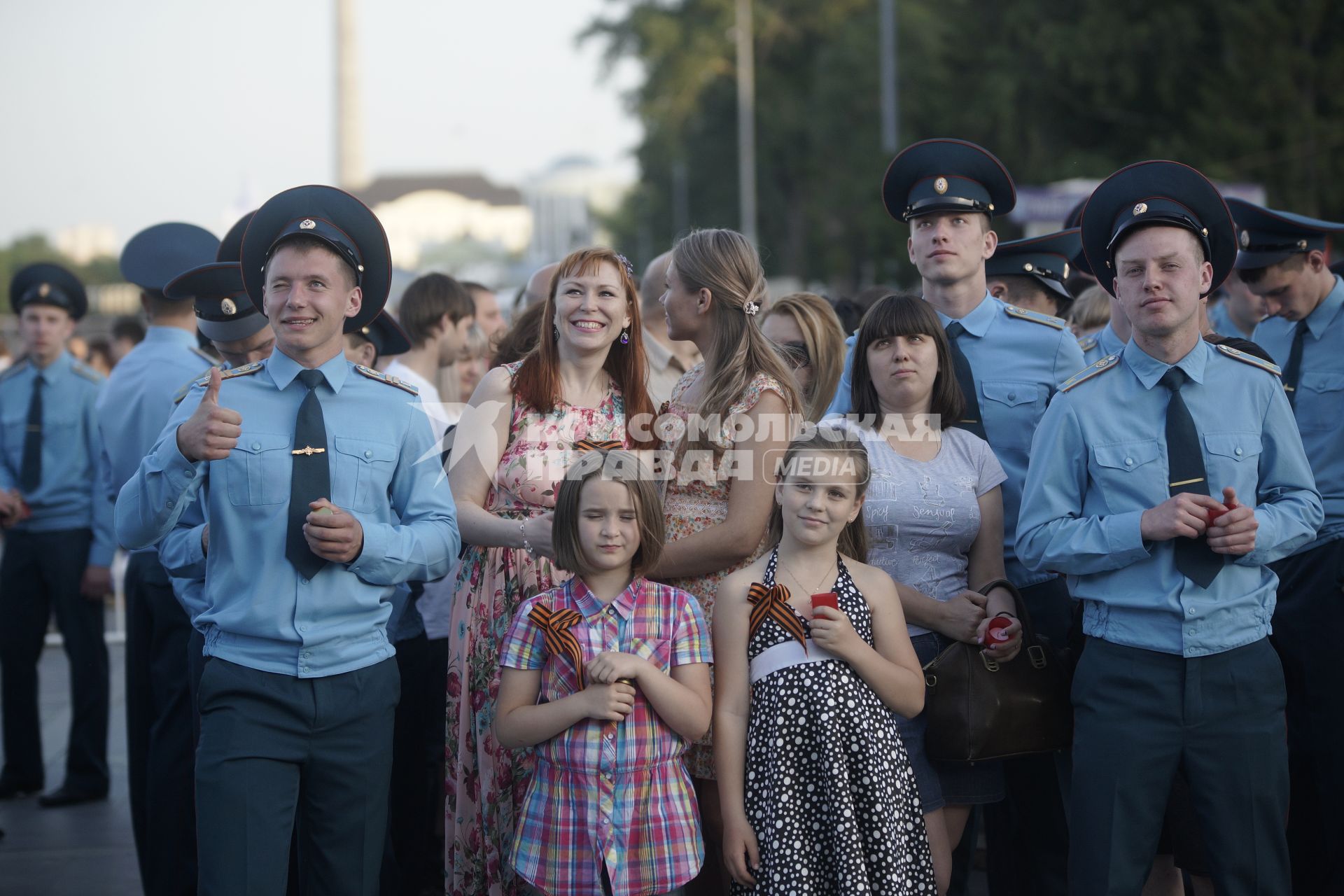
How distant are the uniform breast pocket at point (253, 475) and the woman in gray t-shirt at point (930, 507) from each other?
176cm

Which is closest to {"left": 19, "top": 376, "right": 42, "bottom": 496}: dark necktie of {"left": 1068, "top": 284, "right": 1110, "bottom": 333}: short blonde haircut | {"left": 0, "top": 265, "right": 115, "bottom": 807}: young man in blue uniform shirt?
{"left": 0, "top": 265, "right": 115, "bottom": 807}: young man in blue uniform shirt

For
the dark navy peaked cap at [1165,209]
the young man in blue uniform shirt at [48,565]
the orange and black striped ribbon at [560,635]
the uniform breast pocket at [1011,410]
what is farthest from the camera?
the young man in blue uniform shirt at [48,565]

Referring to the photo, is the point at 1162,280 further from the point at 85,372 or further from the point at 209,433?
the point at 85,372

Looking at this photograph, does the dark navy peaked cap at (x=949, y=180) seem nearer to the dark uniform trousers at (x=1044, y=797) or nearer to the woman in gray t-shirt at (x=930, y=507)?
the woman in gray t-shirt at (x=930, y=507)

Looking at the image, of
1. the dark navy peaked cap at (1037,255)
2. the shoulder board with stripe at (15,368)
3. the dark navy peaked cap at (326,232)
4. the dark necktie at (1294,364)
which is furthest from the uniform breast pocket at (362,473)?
the shoulder board with stripe at (15,368)

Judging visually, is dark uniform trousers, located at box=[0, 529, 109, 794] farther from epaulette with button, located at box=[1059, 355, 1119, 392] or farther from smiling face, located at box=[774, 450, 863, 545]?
epaulette with button, located at box=[1059, 355, 1119, 392]

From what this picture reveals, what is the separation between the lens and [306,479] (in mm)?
3424

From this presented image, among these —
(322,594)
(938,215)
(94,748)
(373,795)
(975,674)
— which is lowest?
(94,748)

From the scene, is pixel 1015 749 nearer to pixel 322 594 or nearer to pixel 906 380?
pixel 906 380

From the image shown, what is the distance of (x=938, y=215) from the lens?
14.9 feet

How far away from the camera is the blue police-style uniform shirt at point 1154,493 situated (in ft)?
11.4

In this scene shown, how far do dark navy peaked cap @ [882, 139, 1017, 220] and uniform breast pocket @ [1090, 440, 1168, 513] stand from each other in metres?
1.26

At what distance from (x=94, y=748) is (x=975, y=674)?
4.94m

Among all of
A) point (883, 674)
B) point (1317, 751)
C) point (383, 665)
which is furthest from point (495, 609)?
point (1317, 751)
